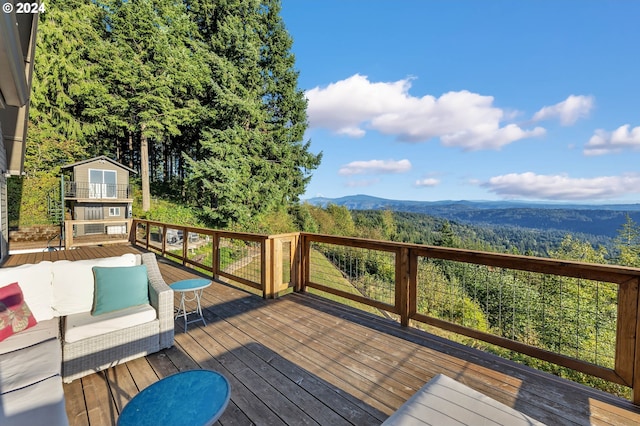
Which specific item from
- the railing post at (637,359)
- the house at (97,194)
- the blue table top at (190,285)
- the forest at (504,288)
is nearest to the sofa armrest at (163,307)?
the blue table top at (190,285)

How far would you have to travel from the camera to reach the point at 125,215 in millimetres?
14594

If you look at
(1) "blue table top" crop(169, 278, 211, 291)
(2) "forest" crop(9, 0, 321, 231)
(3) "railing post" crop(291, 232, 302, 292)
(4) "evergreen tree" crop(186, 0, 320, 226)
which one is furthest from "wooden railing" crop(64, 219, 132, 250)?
(3) "railing post" crop(291, 232, 302, 292)

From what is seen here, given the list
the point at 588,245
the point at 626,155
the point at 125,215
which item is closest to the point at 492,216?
the point at 626,155

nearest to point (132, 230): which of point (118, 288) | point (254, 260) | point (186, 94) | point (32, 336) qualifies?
point (254, 260)

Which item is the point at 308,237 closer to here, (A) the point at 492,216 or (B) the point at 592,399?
(B) the point at 592,399

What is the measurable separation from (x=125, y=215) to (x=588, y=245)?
77.8 feet

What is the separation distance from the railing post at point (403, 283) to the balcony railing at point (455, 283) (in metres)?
0.01

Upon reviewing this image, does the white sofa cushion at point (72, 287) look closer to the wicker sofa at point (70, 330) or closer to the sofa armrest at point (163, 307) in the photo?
the wicker sofa at point (70, 330)

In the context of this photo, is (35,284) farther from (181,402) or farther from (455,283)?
(455,283)

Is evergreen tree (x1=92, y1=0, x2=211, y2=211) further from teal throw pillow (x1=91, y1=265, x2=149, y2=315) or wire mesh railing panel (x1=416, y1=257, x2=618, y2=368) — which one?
wire mesh railing panel (x1=416, y1=257, x2=618, y2=368)

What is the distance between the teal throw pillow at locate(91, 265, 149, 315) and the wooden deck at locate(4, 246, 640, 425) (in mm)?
565

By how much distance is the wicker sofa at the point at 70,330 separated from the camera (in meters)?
1.81

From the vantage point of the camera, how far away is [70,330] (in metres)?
2.32

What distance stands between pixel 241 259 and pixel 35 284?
333 centimetres
